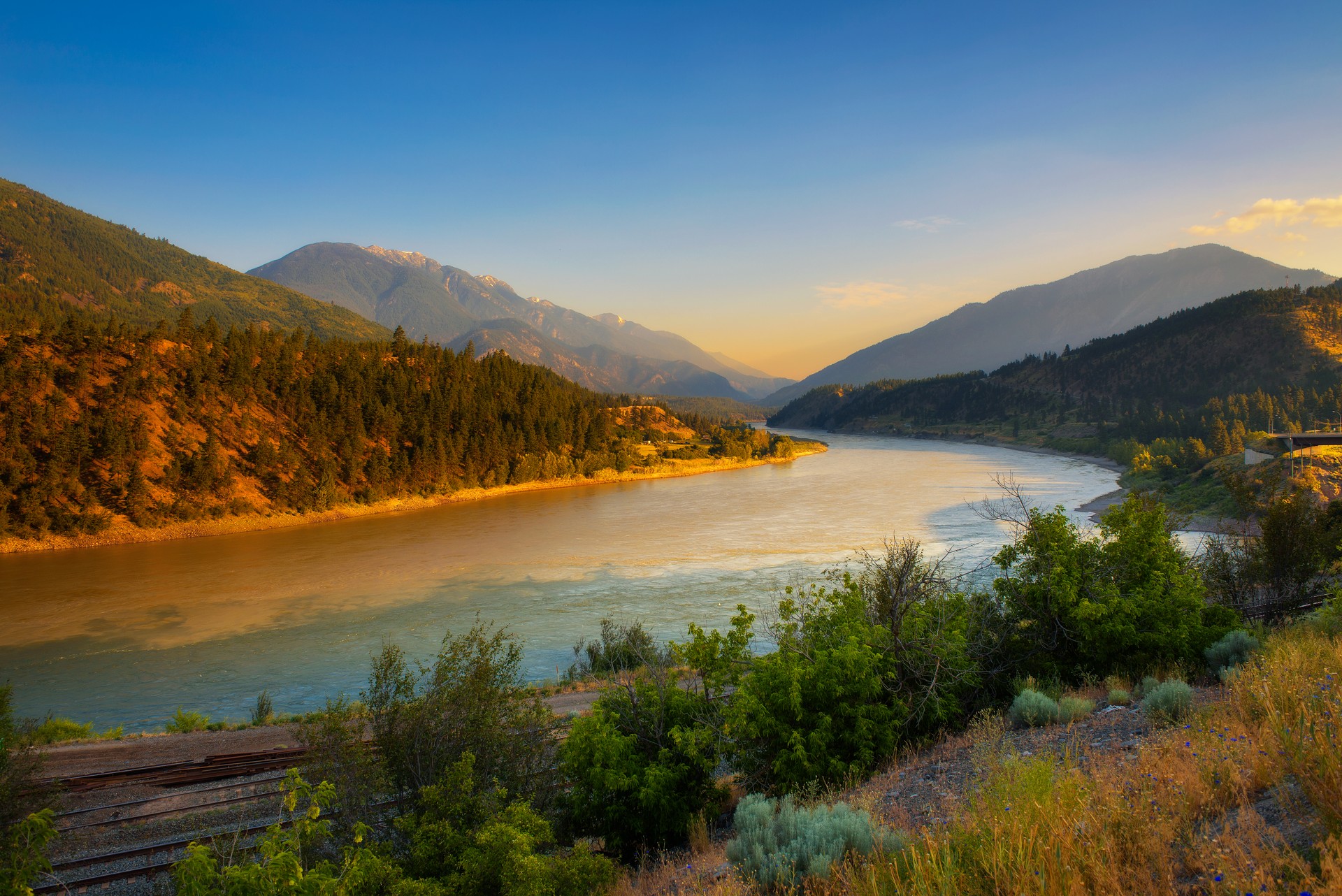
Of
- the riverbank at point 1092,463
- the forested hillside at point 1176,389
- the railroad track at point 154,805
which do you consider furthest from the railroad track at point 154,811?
the forested hillside at point 1176,389

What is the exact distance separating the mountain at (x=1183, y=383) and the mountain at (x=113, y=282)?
135964 millimetres

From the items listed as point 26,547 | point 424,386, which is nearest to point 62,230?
point 424,386

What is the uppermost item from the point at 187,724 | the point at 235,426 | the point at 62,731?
the point at 235,426

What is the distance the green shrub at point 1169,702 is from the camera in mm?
7301

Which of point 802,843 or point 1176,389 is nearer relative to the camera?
point 802,843

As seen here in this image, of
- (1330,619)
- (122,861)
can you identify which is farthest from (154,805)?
(1330,619)

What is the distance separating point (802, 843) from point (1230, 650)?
911cm

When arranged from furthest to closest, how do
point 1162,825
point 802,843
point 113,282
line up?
point 113,282 < point 802,843 < point 1162,825

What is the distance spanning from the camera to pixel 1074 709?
8.38 metres

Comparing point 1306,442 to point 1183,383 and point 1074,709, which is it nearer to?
point 1074,709

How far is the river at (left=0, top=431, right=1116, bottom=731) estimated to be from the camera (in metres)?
18.6

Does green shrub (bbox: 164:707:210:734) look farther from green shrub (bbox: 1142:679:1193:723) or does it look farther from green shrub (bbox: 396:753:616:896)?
green shrub (bbox: 1142:679:1193:723)

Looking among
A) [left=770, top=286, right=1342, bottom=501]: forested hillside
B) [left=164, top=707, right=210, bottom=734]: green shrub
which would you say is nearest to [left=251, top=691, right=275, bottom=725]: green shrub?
[left=164, top=707, right=210, bottom=734]: green shrub

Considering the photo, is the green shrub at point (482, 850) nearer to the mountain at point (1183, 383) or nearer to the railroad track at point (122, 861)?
the railroad track at point (122, 861)
